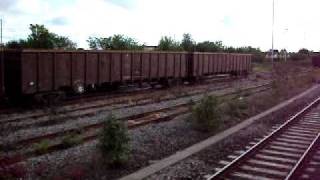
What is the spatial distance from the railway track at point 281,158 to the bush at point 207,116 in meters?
1.78

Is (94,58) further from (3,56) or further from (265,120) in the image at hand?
(265,120)

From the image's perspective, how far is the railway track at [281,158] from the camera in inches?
411

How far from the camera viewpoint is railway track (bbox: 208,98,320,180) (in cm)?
1045

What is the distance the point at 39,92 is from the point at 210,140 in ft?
29.2

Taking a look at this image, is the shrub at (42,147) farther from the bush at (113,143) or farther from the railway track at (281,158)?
the railway track at (281,158)

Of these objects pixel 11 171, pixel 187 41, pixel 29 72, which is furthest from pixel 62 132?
pixel 187 41

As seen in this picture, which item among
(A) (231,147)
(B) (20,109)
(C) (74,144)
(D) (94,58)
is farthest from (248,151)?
(D) (94,58)

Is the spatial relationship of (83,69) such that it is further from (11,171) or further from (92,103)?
(11,171)

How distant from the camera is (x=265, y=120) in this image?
1842 cm

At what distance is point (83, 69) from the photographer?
927 inches

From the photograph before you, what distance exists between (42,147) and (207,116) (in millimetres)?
5460

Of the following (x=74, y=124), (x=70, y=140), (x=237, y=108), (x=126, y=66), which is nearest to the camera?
(x=70, y=140)

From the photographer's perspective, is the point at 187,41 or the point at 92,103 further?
the point at 187,41

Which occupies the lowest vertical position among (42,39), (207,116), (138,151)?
(138,151)
